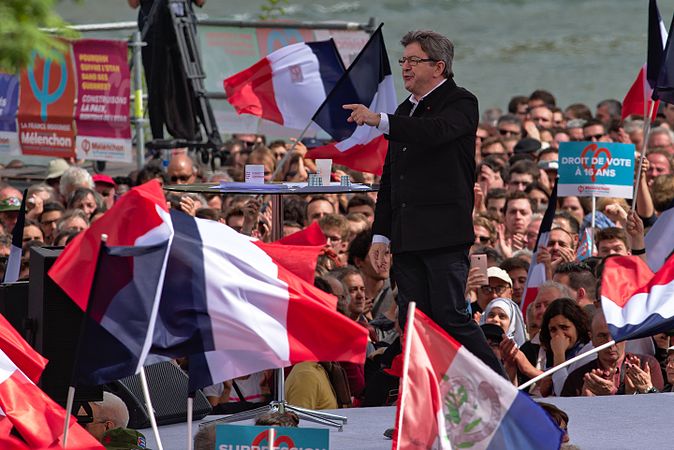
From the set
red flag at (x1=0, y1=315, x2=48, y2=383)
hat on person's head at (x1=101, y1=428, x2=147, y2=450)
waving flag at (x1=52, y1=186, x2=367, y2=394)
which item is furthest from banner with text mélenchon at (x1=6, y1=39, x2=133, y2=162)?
waving flag at (x1=52, y1=186, x2=367, y2=394)

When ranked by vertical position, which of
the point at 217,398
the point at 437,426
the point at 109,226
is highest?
the point at 109,226

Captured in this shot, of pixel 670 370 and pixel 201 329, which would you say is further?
pixel 670 370

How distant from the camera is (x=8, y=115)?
1530 centimetres

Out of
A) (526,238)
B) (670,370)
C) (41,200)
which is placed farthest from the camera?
(41,200)

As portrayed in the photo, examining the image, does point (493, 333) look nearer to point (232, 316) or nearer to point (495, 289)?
point (495, 289)

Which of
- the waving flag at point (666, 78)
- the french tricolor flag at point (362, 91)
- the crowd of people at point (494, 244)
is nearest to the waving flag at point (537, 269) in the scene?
the crowd of people at point (494, 244)

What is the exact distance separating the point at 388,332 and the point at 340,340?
2.92 meters

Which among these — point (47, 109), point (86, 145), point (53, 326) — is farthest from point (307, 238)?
point (47, 109)

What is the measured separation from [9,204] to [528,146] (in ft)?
18.4

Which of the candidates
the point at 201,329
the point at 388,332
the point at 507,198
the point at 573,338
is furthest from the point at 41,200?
the point at 201,329

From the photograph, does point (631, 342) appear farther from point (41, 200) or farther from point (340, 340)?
point (41, 200)

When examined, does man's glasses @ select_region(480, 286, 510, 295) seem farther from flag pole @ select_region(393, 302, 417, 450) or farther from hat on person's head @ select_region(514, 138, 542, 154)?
hat on person's head @ select_region(514, 138, 542, 154)

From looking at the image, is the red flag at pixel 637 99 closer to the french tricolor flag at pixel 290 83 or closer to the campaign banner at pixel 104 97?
the french tricolor flag at pixel 290 83

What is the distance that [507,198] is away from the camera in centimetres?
1257
